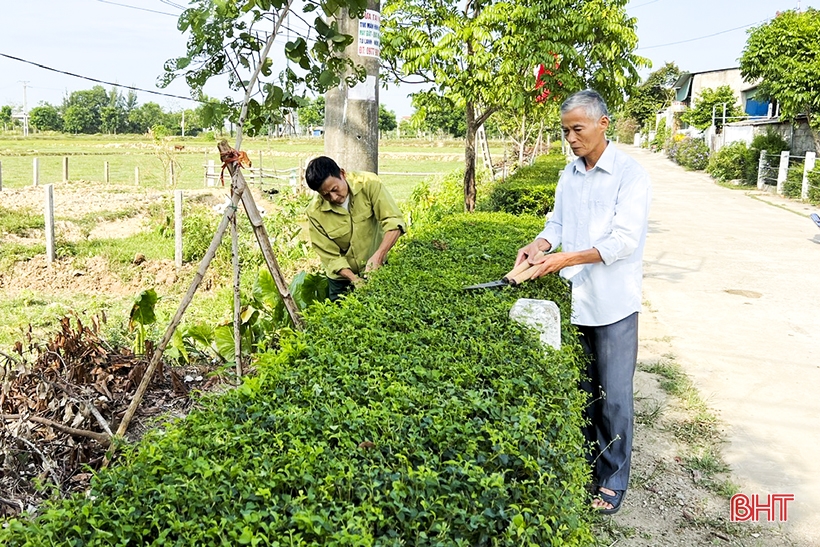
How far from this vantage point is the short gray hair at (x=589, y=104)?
9.78 feet

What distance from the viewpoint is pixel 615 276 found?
3.18 meters

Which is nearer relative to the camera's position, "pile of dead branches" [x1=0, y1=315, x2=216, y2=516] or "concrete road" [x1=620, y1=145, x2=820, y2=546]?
"pile of dead branches" [x1=0, y1=315, x2=216, y2=516]

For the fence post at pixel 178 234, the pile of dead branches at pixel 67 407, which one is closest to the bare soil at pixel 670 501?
the pile of dead branches at pixel 67 407

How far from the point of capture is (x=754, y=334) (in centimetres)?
645

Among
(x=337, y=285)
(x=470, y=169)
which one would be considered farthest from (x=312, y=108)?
(x=470, y=169)

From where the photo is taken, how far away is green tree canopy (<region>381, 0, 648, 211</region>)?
8156mm

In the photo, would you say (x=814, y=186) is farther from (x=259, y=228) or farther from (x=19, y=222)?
(x=259, y=228)

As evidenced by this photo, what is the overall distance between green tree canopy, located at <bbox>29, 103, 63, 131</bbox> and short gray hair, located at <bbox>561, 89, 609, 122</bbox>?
303 feet

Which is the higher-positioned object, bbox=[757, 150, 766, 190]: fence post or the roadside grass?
bbox=[757, 150, 766, 190]: fence post

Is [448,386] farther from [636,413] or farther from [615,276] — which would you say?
[636,413]

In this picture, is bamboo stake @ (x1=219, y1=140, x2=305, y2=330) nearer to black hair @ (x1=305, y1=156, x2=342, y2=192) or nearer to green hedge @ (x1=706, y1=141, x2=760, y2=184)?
black hair @ (x1=305, y1=156, x2=342, y2=192)

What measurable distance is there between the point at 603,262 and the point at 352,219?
5.98 ft

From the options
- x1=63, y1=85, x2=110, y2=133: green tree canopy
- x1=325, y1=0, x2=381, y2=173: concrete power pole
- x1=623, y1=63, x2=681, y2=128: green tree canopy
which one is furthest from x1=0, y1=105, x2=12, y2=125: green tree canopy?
x1=325, y1=0, x2=381, y2=173: concrete power pole

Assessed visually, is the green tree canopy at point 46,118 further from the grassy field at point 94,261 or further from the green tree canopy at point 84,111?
the grassy field at point 94,261
